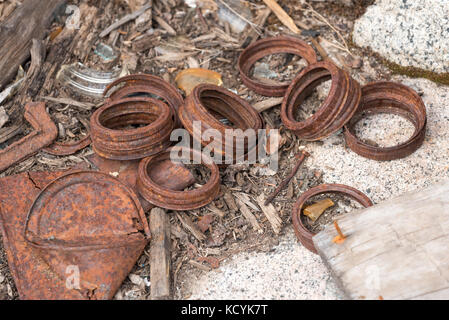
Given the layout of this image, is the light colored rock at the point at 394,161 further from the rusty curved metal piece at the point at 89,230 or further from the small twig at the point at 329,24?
the rusty curved metal piece at the point at 89,230

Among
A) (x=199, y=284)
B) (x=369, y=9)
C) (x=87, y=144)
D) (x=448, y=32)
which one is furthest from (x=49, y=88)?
(x=448, y=32)

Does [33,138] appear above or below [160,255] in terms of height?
above

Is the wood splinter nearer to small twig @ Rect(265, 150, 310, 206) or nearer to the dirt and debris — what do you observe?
the dirt and debris

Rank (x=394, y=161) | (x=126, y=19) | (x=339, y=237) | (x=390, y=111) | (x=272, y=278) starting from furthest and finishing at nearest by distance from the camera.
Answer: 1. (x=126, y=19)
2. (x=390, y=111)
3. (x=394, y=161)
4. (x=272, y=278)
5. (x=339, y=237)

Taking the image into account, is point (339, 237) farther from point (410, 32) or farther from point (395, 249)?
point (410, 32)

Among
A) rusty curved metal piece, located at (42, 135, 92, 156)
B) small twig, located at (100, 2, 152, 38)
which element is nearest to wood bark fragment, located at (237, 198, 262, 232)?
rusty curved metal piece, located at (42, 135, 92, 156)

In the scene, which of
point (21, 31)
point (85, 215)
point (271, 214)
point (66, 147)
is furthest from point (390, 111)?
point (21, 31)

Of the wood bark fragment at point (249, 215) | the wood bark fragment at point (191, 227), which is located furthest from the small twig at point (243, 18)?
the wood bark fragment at point (191, 227)
